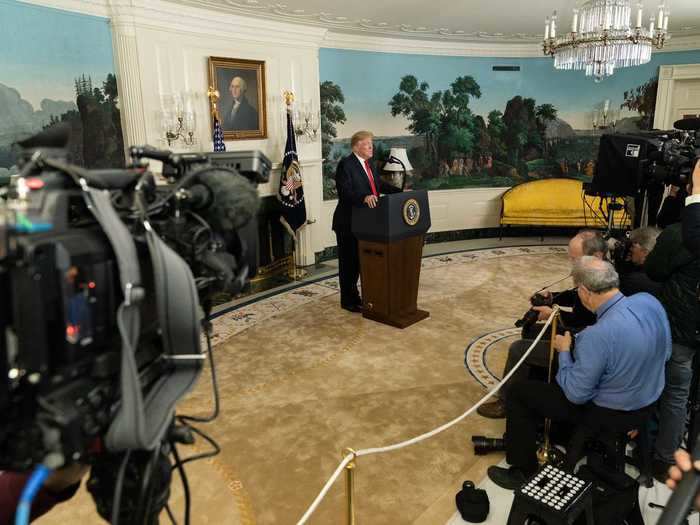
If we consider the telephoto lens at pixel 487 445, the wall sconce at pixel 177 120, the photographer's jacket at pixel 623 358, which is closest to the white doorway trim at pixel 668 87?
the wall sconce at pixel 177 120

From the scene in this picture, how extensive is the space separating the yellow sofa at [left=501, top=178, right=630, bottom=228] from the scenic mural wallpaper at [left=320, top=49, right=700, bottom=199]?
0.48 meters

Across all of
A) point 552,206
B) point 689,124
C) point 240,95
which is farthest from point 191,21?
point 552,206

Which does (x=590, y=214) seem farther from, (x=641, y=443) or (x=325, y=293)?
(x=641, y=443)

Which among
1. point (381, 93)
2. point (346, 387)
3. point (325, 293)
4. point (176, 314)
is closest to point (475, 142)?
point (381, 93)

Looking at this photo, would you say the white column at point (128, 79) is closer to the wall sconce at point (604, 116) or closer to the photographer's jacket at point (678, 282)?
the photographer's jacket at point (678, 282)

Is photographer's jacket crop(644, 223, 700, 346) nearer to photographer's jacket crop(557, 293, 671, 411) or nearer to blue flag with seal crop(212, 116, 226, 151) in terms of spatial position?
photographer's jacket crop(557, 293, 671, 411)

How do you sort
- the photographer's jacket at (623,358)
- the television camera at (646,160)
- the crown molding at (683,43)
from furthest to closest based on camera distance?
the crown molding at (683,43), the television camera at (646,160), the photographer's jacket at (623,358)

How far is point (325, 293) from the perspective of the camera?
258 inches

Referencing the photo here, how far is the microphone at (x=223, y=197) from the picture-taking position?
1.28 meters

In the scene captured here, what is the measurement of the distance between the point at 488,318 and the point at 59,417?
5.15 meters

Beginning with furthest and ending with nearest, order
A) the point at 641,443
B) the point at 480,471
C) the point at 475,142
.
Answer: the point at 475,142
the point at 480,471
the point at 641,443

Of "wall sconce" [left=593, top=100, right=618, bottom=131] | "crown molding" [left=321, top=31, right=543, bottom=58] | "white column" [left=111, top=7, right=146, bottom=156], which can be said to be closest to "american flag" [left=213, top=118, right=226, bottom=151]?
"white column" [left=111, top=7, right=146, bottom=156]

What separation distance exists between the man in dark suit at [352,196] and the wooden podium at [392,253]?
7.1 inches

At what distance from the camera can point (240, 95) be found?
6.46 metres
